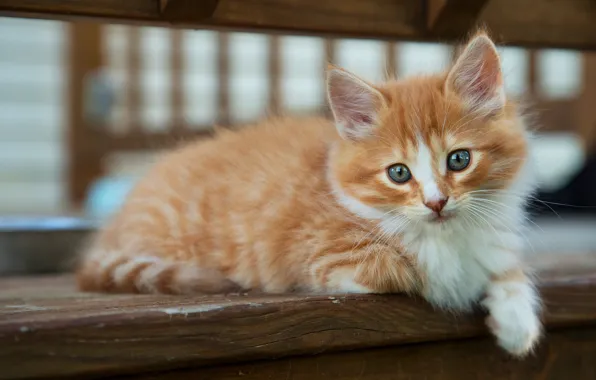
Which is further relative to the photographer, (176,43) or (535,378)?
(176,43)

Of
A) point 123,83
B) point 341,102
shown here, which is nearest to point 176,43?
point 123,83

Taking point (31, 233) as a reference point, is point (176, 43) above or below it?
above

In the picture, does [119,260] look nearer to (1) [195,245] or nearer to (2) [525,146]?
(1) [195,245]

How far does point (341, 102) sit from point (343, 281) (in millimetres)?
348

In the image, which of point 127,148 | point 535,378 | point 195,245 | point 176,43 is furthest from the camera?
point 176,43

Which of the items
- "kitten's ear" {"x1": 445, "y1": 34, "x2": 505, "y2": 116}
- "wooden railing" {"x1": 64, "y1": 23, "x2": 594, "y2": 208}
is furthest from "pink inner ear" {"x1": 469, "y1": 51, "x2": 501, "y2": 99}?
"wooden railing" {"x1": 64, "y1": 23, "x2": 594, "y2": 208}

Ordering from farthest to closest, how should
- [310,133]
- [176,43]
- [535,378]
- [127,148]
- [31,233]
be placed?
[176,43] < [127,148] < [31,233] < [310,133] < [535,378]

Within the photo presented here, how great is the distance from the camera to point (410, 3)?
151 cm

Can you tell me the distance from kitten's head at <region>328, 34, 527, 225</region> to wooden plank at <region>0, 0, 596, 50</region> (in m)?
0.12

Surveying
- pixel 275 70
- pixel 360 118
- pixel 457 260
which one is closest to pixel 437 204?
pixel 457 260

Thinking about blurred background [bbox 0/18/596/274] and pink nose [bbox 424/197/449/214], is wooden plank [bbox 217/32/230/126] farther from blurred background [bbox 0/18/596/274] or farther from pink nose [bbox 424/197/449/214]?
pink nose [bbox 424/197/449/214]

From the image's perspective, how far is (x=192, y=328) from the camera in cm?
117

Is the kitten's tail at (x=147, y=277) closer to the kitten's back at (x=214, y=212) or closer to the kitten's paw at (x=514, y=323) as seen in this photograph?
the kitten's back at (x=214, y=212)

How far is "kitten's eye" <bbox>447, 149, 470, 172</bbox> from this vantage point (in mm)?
1329
